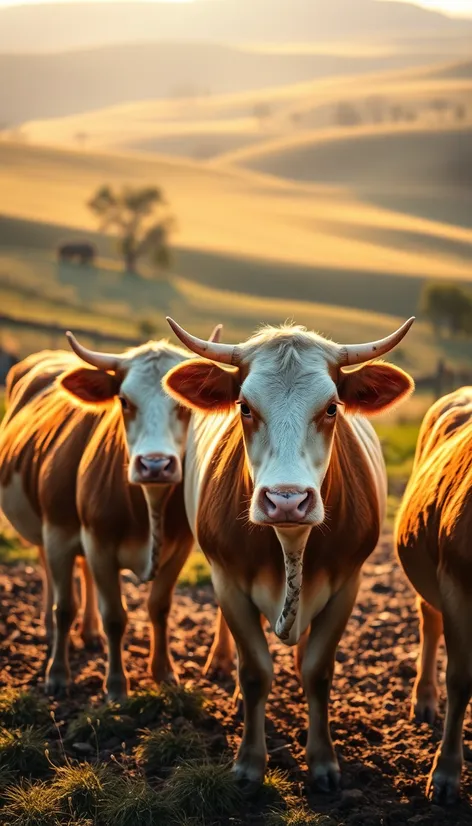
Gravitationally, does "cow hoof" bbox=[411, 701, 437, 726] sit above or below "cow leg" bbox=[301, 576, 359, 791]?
below

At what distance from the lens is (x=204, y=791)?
16.7 feet

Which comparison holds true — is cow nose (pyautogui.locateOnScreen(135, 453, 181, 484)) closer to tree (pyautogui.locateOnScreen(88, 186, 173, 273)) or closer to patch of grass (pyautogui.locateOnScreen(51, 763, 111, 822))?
patch of grass (pyautogui.locateOnScreen(51, 763, 111, 822))

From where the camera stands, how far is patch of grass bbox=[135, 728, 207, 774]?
557 cm

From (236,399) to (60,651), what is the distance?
273 centimetres

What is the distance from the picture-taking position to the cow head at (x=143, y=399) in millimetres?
5957

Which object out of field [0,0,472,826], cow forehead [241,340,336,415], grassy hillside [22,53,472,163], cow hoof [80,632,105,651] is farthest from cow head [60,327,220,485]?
grassy hillside [22,53,472,163]

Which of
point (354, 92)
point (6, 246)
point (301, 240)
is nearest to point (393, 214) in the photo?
point (301, 240)

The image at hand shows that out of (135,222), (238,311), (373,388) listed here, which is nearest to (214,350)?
(373,388)

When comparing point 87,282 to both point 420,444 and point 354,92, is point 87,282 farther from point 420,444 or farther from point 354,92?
point 354,92

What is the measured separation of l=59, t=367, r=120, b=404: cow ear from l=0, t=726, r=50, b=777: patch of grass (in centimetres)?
198

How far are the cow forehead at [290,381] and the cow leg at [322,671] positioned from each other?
126 centimetres

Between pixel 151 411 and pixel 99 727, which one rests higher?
pixel 151 411

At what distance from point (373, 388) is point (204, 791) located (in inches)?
82.1

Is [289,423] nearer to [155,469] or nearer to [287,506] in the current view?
[287,506]
